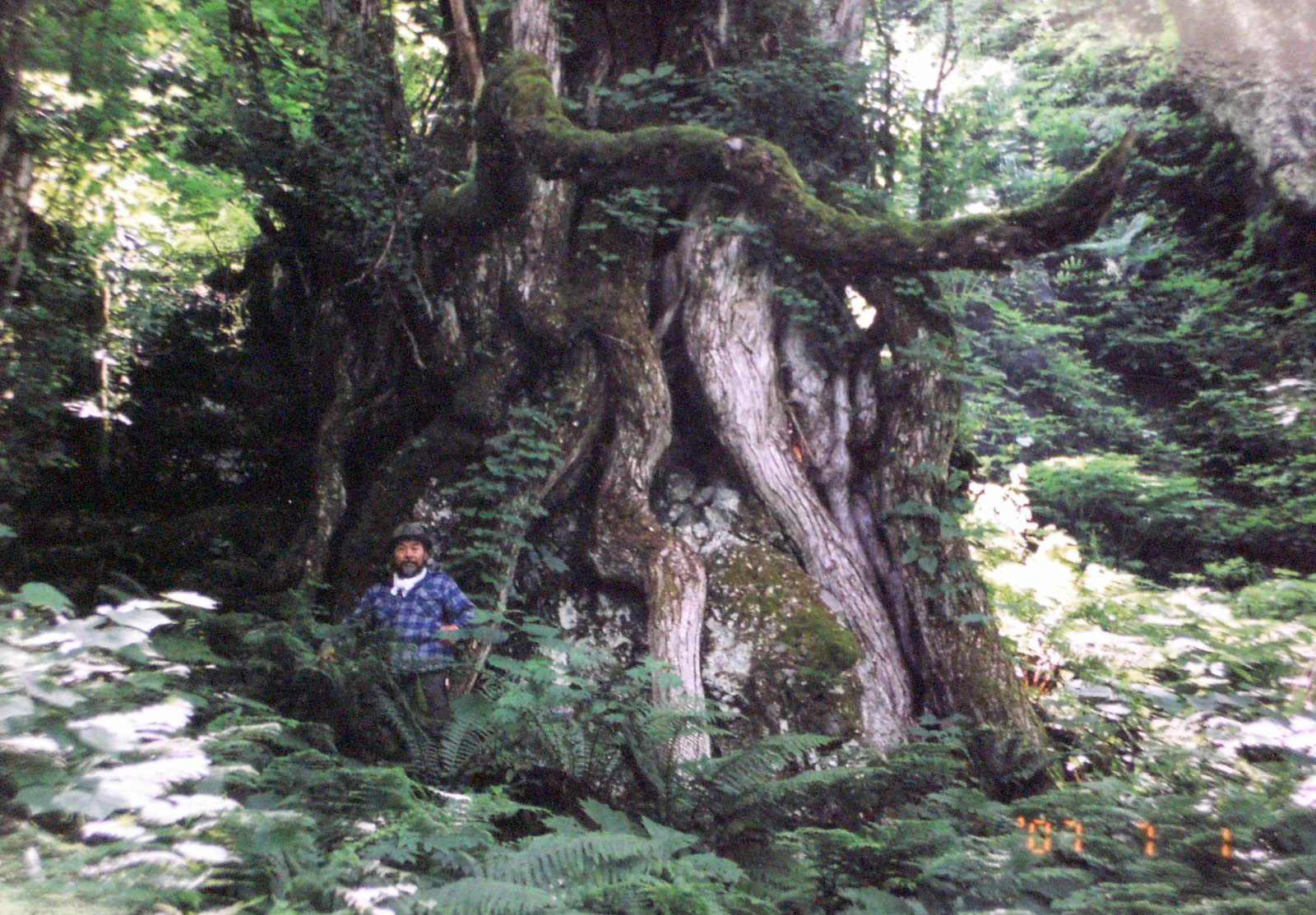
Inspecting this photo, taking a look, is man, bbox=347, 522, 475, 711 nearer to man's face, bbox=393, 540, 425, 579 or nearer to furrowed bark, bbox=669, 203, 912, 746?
man's face, bbox=393, 540, 425, 579

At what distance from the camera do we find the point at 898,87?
7387mm

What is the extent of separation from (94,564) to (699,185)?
210 inches

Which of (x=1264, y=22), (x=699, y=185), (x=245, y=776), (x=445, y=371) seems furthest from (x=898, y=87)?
(x=245, y=776)

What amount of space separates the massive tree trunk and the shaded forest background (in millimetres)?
61

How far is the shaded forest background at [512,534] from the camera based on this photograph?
2666 mm

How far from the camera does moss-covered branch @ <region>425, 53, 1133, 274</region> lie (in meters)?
5.41

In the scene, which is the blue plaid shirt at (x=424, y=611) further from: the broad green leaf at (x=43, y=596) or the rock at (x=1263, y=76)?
the rock at (x=1263, y=76)

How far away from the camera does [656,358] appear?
6480 mm

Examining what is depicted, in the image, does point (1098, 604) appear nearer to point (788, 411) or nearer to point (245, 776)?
point (788, 411)

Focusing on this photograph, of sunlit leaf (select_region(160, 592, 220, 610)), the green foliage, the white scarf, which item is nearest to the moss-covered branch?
the white scarf

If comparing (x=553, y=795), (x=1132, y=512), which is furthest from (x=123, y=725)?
(x=1132, y=512)

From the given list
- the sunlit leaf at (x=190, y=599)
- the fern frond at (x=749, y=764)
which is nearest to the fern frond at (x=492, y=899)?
the sunlit leaf at (x=190, y=599)

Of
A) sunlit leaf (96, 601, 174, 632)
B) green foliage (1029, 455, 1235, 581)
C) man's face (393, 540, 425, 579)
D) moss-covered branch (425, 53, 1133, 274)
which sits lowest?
sunlit leaf (96, 601, 174, 632)

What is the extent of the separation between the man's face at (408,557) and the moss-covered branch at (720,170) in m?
2.47
